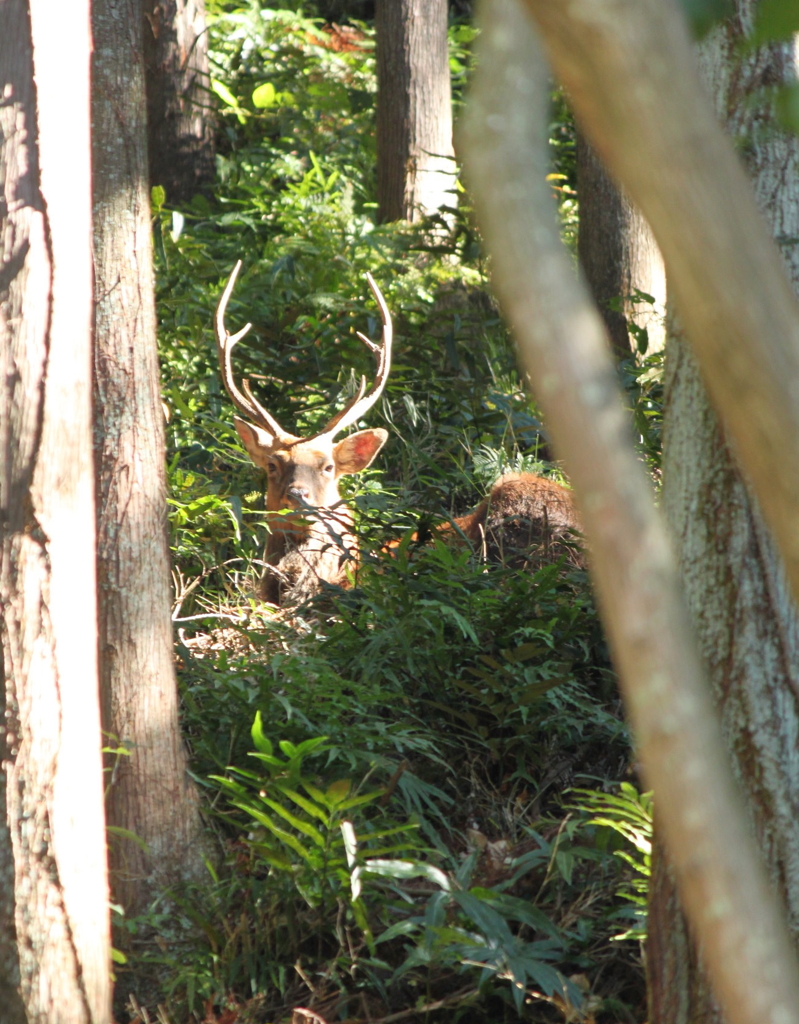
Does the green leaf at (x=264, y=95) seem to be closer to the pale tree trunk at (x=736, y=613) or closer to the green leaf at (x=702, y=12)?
the pale tree trunk at (x=736, y=613)

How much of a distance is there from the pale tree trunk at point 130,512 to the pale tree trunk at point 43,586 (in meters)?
0.63

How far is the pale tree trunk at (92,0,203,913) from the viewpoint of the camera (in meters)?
3.31

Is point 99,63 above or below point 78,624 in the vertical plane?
above

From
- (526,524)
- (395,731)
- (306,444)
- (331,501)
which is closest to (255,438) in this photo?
(306,444)

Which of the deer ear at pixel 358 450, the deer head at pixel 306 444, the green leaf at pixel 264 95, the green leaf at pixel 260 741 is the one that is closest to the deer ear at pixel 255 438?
the deer head at pixel 306 444

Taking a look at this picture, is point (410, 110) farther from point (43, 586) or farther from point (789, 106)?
point (789, 106)

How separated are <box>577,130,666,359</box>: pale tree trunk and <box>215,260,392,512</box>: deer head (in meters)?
2.37

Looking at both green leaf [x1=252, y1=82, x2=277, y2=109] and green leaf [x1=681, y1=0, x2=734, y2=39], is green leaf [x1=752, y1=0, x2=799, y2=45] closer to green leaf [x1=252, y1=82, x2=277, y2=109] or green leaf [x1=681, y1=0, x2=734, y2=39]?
green leaf [x1=681, y1=0, x2=734, y2=39]

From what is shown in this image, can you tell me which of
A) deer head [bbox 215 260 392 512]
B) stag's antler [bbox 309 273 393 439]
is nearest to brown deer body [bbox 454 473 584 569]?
deer head [bbox 215 260 392 512]

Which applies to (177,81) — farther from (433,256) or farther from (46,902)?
(46,902)

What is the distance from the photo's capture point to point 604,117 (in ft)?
2.53

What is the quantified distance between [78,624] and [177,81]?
9345 millimetres

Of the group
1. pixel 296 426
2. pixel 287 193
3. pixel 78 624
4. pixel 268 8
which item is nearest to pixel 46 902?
pixel 78 624

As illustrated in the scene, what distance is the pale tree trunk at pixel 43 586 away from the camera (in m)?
2.56
